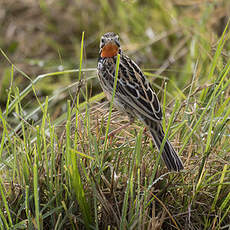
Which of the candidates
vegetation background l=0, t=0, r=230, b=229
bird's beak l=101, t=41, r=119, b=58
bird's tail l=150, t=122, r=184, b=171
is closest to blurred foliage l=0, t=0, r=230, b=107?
bird's beak l=101, t=41, r=119, b=58

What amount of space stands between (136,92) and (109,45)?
0.49 meters

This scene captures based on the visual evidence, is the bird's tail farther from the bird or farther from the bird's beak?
the bird's beak

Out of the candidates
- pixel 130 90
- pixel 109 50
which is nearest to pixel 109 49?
pixel 109 50

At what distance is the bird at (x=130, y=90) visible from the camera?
3594 millimetres

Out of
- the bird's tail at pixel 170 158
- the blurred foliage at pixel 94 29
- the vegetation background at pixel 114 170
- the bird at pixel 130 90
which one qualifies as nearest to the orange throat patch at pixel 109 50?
the bird at pixel 130 90

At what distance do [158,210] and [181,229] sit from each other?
0.19 m

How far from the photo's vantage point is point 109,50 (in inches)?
158

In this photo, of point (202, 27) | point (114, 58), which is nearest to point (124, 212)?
point (114, 58)

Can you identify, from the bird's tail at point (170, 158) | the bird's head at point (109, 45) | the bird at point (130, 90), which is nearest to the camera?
the bird's tail at point (170, 158)

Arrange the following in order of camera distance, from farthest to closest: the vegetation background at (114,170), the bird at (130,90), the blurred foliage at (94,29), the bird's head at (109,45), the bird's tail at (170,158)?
the blurred foliage at (94,29) < the bird's head at (109,45) < the bird at (130,90) < the bird's tail at (170,158) < the vegetation background at (114,170)

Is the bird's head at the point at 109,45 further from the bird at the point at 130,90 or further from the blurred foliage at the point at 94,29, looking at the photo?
the blurred foliage at the point at 94,29

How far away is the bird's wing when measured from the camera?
3646 mm

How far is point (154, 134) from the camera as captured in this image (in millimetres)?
3486

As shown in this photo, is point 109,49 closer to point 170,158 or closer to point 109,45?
point 109,45
